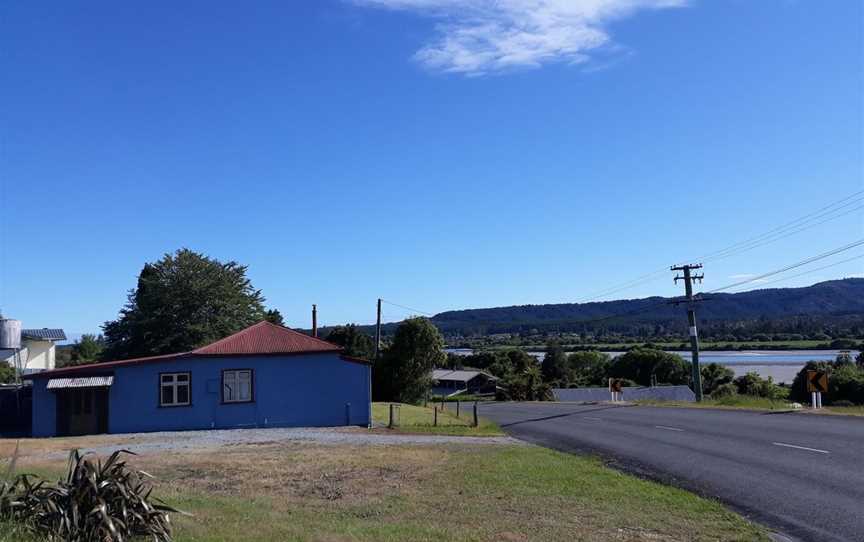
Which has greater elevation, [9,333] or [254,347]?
[9,333]

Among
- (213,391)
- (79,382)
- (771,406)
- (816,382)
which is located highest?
(79,382)

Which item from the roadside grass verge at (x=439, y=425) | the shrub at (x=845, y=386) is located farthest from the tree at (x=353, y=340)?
the shrub at (x=845, y=386)

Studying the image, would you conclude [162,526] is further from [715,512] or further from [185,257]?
[185,257]

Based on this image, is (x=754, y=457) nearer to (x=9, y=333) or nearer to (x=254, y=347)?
(x=254, y=347)

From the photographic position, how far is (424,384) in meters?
52.2

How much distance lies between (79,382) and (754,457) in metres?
22.3

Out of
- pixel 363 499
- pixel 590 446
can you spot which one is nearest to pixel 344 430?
pixel 590 446

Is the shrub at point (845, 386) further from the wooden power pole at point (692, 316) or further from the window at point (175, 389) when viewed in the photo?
the window at point (175, 389)

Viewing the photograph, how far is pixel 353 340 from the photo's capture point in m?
70.6

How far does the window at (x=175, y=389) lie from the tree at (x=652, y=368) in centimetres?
6794

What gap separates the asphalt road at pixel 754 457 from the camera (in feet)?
33.6

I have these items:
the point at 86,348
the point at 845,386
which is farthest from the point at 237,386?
the point at 86,348

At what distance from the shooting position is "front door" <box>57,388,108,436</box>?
94.7ft

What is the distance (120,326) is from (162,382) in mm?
23659
